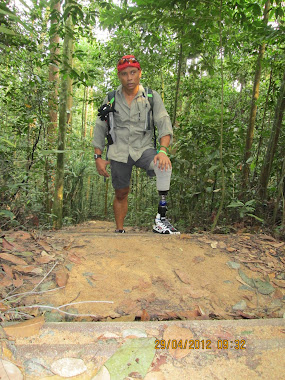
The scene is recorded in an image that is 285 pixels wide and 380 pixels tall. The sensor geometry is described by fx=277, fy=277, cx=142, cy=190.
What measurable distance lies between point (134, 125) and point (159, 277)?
1860 millimetres

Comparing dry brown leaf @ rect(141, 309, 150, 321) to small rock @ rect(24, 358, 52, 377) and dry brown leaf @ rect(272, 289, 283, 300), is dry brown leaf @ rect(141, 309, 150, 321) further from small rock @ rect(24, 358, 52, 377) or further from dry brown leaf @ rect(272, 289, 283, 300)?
dry brown leaf @ rect(272, 289, 283, 300)

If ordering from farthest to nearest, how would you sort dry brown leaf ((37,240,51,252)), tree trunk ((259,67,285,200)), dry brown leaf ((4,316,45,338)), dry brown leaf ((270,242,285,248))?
1. tree trunk ((259,67,285,200))
2. dry brown leaf ((270,242,285,248))
3. dry brown leaf ((37,240,51,252))
4. dry brown leaf ((4,316,45,338))

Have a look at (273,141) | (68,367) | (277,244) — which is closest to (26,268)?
(68,367)

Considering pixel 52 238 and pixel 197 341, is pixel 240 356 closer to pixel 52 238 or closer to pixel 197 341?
pixel 197 341

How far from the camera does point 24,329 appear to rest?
4.51 ft

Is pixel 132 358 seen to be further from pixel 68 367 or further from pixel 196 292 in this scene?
pixel 196 292

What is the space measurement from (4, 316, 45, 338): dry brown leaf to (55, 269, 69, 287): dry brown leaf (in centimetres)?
58

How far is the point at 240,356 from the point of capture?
1370 mm

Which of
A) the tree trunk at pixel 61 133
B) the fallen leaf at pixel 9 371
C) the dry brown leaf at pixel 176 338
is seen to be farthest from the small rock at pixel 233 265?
the tree trunk at pixel 61 133

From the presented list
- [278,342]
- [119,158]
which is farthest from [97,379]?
[119,158]

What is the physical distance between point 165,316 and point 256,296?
2.79 feet

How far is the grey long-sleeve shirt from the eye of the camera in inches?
130
